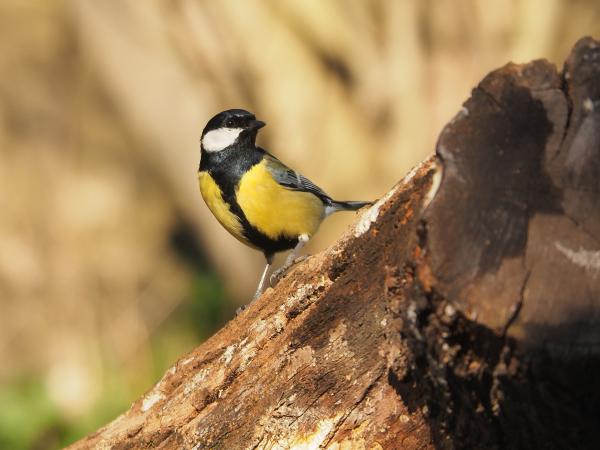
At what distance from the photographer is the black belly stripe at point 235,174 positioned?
13.2 feet

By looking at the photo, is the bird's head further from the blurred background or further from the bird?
the blurred background

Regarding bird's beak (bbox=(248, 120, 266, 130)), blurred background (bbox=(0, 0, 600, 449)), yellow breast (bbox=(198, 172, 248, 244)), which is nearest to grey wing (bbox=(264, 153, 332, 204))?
bird's beak (bbox=(248, 120, 266, 130))

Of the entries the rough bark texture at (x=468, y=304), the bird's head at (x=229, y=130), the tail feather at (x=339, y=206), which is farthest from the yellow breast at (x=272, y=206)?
the rough bark texture at (x=468, y=304)

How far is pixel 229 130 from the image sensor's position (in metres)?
4.30

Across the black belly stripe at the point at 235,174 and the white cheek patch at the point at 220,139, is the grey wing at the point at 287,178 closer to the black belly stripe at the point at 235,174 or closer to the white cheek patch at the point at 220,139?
the black belly stripe at the point at 235,174

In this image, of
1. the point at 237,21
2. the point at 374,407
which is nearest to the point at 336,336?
the point at 374,407

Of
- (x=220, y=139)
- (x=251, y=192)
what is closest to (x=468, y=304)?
(x=251, y=192)

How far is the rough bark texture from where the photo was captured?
6.14 feet

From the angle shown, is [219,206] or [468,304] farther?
[219,206]

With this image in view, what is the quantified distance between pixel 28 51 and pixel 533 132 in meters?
8.28

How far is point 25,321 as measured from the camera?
8.24m

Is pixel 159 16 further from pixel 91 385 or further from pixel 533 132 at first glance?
pixel 533 132

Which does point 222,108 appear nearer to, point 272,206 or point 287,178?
point 287,178

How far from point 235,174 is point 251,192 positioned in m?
0.12
